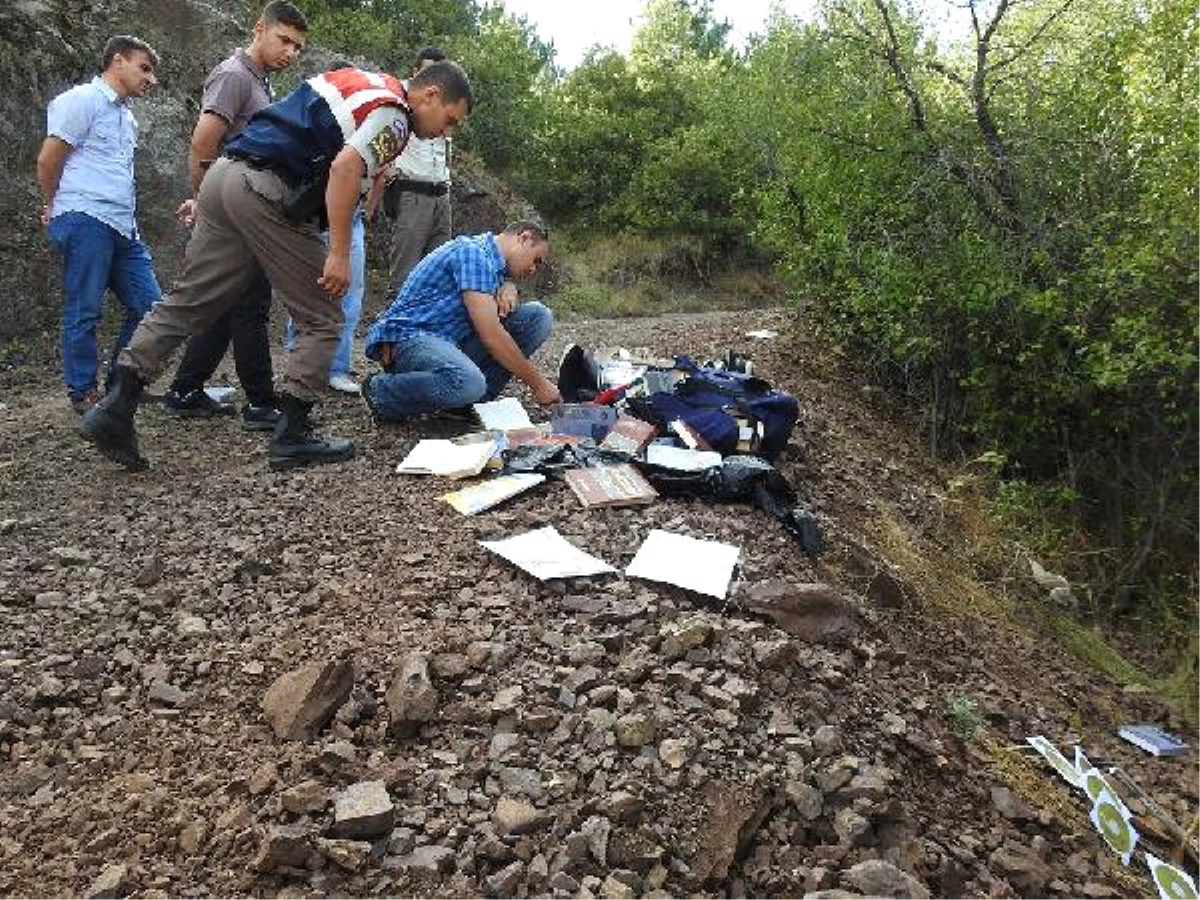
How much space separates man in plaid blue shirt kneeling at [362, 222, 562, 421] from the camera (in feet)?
14.2

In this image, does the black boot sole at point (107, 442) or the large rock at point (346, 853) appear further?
the black boot sole at point (107, 442)

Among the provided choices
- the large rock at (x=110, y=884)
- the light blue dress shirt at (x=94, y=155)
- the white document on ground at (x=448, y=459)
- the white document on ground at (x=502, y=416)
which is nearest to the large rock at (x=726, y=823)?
the large rock at (x=110, y=884)

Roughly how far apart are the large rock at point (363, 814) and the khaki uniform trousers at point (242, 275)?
2228 mm

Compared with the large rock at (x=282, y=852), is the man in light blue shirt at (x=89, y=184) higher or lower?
higher

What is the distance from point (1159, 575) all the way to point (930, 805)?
508 cm

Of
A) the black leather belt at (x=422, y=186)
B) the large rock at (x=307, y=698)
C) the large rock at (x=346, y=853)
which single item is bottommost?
the large rock at (x=346, y=853)

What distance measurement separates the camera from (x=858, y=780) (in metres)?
2.36

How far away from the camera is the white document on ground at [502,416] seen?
176 inches

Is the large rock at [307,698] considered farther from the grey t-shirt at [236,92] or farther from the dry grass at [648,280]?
the dry grass at [648,280]

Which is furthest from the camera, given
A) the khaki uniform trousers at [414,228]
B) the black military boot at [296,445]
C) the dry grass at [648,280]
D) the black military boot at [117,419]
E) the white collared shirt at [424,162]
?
the dry grass at [648,280]

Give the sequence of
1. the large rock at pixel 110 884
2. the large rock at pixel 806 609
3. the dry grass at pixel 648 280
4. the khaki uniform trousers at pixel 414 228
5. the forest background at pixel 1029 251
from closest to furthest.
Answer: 1. the large rock at pixel 110 884
2. the large rock at pixel 806 609
3. the khaki uniform trousers at pixel 414 228
4. the forest background at pixel 1029 251
5. the dry grass at pixel 648 280

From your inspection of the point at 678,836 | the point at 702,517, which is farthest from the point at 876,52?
the point at 678,836

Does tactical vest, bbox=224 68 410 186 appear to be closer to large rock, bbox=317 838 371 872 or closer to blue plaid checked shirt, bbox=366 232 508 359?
blue plaid checked shirt, bbox=366 232 508 359

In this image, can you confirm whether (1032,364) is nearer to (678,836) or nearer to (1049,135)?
(1049,135)
